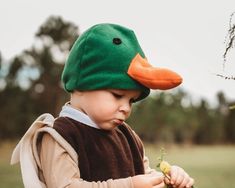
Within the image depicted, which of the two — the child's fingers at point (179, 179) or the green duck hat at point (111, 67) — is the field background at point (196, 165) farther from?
the green duck hat at point (111, 67)

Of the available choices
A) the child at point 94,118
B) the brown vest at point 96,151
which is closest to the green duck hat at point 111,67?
the child at point 94,118

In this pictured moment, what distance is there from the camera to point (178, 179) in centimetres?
260

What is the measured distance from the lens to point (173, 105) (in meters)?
46.9

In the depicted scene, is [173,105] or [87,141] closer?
[87,141]

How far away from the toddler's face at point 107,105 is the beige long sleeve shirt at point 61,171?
0.21m

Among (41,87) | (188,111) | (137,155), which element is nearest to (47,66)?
(41,87)

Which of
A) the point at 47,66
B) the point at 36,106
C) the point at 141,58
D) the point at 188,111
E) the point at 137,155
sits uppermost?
the point at 141,58

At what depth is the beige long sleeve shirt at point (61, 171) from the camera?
7.91 feet

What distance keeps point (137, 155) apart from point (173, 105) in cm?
4428

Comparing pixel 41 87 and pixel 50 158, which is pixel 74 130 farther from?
pixel 41 87

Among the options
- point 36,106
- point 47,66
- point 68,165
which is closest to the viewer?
point 68,165

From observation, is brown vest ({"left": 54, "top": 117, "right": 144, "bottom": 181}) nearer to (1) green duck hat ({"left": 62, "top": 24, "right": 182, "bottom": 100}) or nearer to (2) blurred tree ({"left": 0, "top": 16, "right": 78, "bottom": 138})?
(1) green duck hat ({"left": 62, "top": 24, "right": 182, "bottom": 100})

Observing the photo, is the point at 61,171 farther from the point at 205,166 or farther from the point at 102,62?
the point at 205,166

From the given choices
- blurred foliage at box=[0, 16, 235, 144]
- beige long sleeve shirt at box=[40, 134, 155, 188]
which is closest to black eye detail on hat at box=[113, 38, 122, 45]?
beige long sleeve shirt at box=[40, 134, 155, 188]
